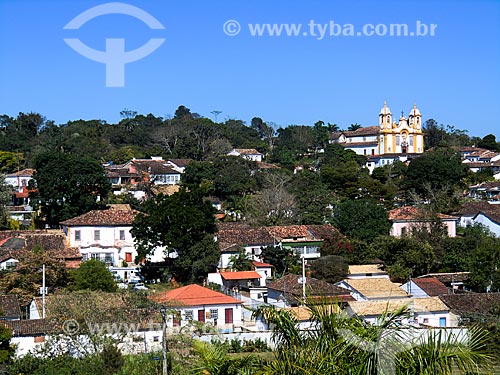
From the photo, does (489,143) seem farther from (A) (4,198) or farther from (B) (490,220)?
(A) (4,198)

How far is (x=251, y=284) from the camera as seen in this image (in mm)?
24875

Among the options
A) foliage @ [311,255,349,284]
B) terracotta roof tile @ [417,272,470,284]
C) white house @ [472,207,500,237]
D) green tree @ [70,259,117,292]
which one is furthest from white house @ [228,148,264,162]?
green tree @ [70,259,117,292]

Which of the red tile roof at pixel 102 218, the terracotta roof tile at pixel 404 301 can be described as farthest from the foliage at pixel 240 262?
the terracotta roof tile at pixel 404 301

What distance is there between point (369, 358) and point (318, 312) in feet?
2.21

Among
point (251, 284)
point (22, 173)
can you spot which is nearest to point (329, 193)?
point (251, 284)

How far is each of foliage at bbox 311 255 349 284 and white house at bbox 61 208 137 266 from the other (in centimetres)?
665

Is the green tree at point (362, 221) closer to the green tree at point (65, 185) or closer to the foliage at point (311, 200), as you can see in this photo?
the foliage at point (311, 200)

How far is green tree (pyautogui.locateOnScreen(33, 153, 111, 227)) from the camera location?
1165 inches

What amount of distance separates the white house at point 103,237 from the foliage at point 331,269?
665 cm

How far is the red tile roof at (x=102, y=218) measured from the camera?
2750cm

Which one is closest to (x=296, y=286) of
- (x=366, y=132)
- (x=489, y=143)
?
(x=366, y=132)

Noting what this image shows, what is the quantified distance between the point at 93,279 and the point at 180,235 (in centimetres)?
377

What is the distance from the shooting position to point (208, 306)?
67.5 ft
